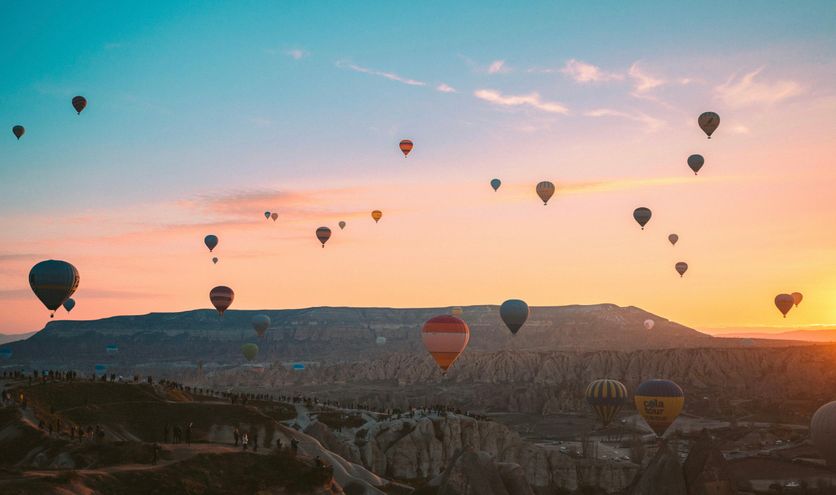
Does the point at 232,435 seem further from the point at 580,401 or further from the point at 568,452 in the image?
the point at 580,401

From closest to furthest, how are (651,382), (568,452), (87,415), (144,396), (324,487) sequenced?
(324,487)
(87,415)
(144,396)
(651,382)
(568,452)

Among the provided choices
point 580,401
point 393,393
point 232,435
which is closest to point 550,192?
point 232,435

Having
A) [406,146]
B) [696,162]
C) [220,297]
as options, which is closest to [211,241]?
[220,297]

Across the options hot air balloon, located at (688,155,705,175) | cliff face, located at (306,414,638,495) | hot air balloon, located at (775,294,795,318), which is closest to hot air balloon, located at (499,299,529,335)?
cliff face, located at (306,414,638,495)

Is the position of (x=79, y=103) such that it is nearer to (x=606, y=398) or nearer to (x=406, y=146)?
(x=406, y=146)

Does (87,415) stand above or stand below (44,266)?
below
